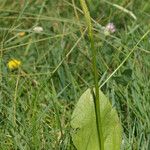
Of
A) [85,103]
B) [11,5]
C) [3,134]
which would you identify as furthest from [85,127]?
[11,5]

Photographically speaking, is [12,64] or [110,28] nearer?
[12,64]

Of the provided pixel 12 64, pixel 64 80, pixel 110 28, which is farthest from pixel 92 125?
pixel 110 28

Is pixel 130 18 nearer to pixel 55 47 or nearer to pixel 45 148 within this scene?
pixel 55 47

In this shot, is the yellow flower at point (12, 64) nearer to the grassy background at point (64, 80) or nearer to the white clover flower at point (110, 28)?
the grassy background at point (64, 80)

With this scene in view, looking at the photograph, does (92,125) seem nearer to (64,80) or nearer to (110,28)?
(64,80)

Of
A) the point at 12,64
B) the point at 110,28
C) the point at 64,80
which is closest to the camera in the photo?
the point at 64,80

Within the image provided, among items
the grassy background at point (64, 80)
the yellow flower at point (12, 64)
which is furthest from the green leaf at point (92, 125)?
the yellow flower at point (12, 64)

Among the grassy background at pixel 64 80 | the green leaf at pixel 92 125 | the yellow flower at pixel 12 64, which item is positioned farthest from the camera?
the yellow flower at pixel 12 64
